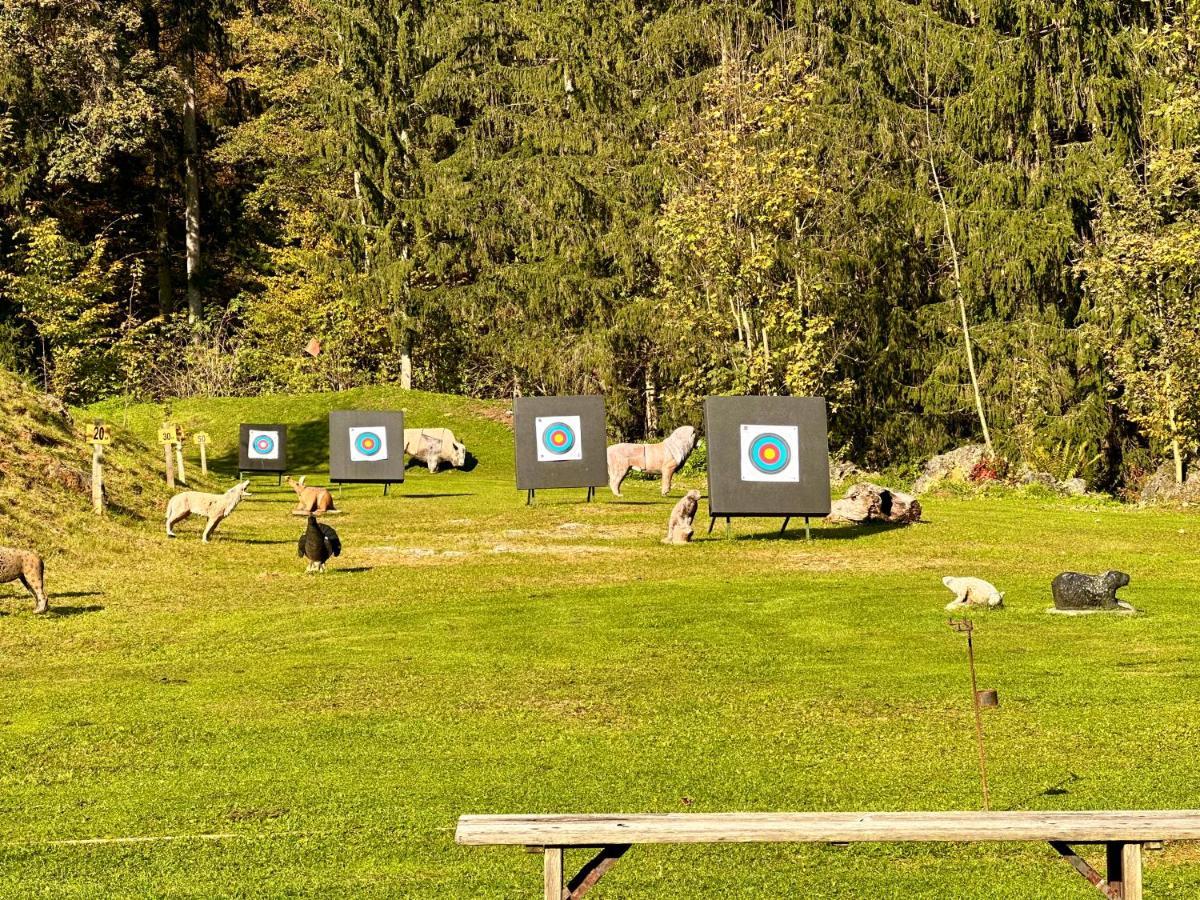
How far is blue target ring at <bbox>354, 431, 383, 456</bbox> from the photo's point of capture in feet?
127

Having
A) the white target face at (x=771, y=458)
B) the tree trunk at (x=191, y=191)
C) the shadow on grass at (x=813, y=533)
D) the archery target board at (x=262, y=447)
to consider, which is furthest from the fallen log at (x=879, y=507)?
the tree trunk at (x=191, y=191)

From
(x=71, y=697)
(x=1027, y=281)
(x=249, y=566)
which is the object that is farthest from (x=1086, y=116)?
(x=71, y=697)

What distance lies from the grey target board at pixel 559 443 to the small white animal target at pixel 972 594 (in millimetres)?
16857

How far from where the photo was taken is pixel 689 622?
17.2m

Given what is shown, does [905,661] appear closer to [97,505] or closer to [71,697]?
[71,697]

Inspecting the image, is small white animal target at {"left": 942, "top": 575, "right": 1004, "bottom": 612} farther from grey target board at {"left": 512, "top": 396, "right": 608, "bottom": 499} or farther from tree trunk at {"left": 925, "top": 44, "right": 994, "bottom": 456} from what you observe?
tree trunk at {"left": 925, "top": 44, "right": 994, "bottom": 456}

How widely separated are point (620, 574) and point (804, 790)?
11847 millimetres

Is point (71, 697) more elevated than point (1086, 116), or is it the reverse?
point (1086, 116)

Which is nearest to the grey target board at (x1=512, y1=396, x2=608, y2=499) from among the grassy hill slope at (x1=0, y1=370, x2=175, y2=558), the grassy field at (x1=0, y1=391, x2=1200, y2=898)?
the grassy hill slope at (x1=0, y1=370, x2=175, y2=558)

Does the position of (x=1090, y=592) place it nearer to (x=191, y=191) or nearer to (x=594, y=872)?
(x=594, y=872)

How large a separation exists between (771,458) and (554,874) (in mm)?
20613

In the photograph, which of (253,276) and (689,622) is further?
(253,276)

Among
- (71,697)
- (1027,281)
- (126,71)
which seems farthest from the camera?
(126,71)

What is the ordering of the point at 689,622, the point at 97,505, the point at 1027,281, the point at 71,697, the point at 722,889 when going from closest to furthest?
the point at 722,889 → the point at 71,697 → the point at 689,622 → the point at 97,505 → the point at 1027,281
